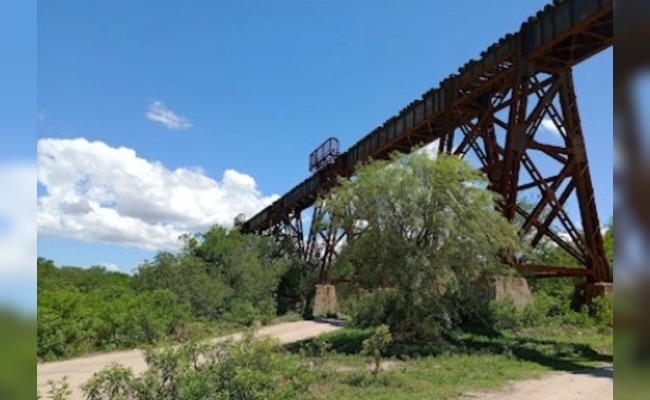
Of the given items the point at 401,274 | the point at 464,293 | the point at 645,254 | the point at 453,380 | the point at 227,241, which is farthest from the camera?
the point at 227,241

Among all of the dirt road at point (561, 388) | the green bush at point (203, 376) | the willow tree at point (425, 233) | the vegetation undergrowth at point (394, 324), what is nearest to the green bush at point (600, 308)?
the vegetation undergrowth at point (394, 324)

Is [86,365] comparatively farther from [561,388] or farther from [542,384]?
[561,388]

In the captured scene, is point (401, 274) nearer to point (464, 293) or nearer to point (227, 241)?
point (464, 293)

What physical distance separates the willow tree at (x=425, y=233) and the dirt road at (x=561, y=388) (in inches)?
162

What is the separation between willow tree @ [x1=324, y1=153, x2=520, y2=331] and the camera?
14734mm

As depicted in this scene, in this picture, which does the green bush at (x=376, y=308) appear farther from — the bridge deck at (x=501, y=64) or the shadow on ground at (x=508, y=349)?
the bridge deck at (x=501, y=64)

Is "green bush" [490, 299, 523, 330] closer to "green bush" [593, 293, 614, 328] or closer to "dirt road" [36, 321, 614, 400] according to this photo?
"green bush" [593, 293, 614, 328]

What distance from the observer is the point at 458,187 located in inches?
594

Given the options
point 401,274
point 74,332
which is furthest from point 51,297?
point 401,274

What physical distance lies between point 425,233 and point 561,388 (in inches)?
236

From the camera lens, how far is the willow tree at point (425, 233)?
1473cm

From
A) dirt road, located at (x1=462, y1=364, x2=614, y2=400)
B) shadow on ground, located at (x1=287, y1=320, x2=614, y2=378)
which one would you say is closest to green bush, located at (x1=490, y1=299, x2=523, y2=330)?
shadow on ground, located at (x1=287, y1=320, x2=614, y2=378)

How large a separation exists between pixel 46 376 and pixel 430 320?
982 cm

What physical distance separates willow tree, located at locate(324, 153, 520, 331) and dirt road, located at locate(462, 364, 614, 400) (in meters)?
→ 4.12
